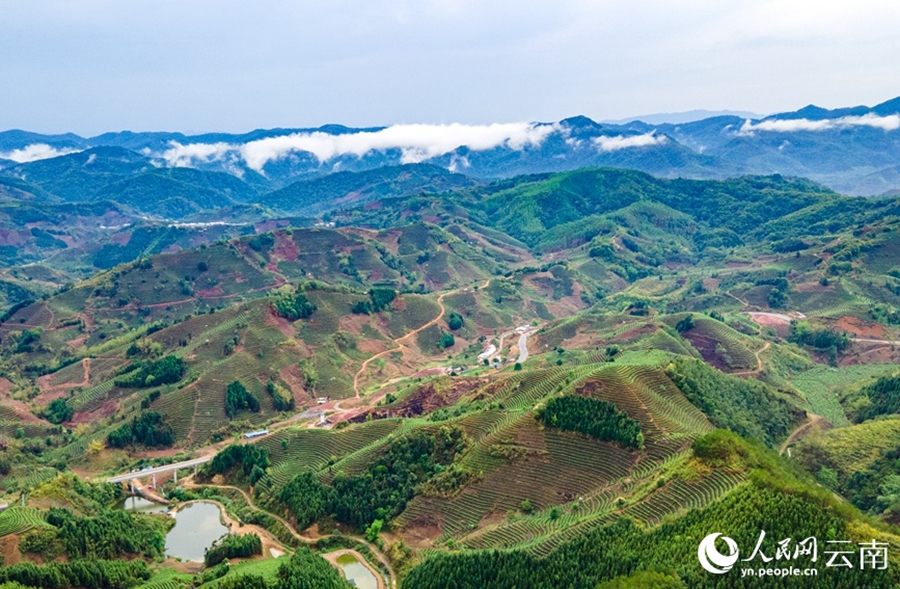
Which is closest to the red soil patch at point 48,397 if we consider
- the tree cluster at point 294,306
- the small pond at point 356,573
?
the tree cluster at point 294,306

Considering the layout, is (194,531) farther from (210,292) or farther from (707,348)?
(210,292)

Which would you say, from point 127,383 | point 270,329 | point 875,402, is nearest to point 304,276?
point 270,329

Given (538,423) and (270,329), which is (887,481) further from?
(270,329)

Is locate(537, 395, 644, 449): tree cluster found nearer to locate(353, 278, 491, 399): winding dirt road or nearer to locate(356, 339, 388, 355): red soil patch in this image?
locate(353, 278, 491, 399): winding dirt road

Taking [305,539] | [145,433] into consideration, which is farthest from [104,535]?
[145,433]

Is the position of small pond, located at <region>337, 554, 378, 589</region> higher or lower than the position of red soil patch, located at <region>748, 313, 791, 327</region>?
lower

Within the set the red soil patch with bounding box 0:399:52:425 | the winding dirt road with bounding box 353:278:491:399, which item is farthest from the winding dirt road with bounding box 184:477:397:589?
the red soil patch with bounding box 0:399:52:425
